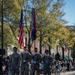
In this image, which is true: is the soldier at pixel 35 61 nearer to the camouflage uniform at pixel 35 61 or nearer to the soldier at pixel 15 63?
the camouflage uniform at pixel 35 61

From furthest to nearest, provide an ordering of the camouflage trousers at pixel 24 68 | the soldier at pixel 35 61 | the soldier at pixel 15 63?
the soldier at pixel 35 61, the camouflage trousers at pixel 24 68, the soldier at pixel 15 63

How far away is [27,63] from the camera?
20.3 metres

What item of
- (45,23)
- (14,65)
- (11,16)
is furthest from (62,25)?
(14,65)

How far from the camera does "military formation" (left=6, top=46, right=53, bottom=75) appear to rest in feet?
59.2

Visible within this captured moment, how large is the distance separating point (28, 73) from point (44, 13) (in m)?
17.6

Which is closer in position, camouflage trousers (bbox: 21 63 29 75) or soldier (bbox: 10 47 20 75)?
soldier (bbox: 10 47 20 75)

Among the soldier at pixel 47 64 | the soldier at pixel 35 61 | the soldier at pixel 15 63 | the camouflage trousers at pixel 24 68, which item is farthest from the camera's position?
the soldier at pixel 35 61

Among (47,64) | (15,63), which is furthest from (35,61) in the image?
(15,63)

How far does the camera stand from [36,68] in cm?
2170

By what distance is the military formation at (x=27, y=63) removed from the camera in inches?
710

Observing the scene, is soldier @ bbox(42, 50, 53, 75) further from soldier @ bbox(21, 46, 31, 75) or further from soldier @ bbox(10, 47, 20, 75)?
soldier @ bbox(10, 47, 20, 75)

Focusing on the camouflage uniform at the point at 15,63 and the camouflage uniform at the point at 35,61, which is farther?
the camouflage uniform at the point at 35,61

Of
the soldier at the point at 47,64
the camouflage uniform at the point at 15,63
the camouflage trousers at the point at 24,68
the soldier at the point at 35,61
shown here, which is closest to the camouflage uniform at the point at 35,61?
→ the soldier at the point at 35,61

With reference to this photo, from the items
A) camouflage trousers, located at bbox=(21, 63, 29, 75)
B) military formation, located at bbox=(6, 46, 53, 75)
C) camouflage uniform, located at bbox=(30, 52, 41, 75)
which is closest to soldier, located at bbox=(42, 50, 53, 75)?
military formation, located at bbox=(6, 46, 53, 75)
